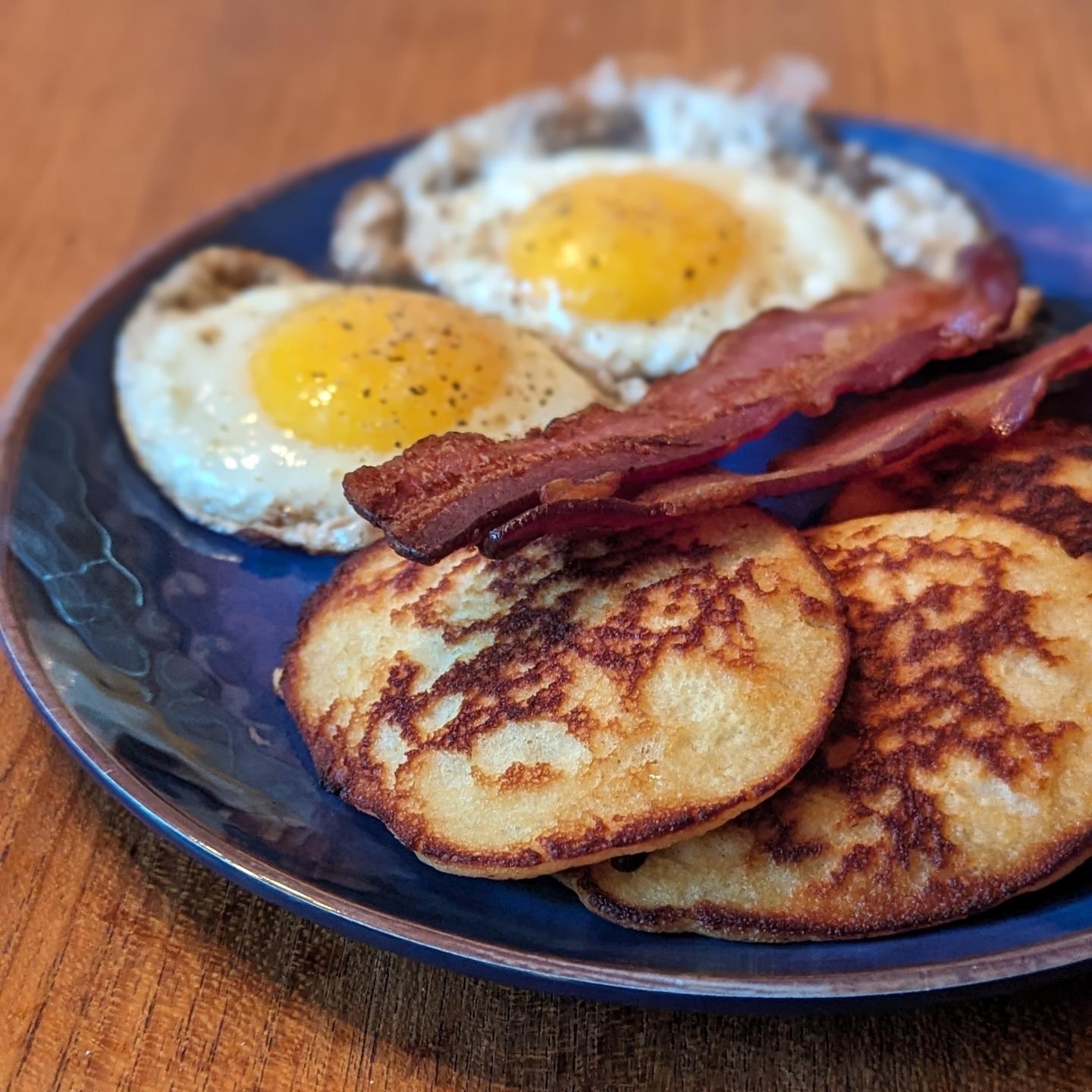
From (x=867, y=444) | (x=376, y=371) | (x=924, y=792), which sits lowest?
(x=924, y=792)

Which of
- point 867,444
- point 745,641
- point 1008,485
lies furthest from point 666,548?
point 1008,485

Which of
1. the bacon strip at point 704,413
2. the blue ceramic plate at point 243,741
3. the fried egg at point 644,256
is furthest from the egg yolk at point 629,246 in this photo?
the blue ceramic plate at point 243,741

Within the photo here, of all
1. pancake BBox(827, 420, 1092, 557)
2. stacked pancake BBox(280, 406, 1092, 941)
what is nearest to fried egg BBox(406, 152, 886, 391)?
pancake BBox(827, 420, 1092, 557)

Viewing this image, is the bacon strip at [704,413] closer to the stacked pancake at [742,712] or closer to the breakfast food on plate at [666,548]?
the breakfast food on plate at [666,548]

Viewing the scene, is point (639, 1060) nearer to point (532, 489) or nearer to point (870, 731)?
point (870, 731)

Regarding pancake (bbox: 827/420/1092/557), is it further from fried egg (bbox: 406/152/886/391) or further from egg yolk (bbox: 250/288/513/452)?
egg yolk (bbox: 250/288/513/452)

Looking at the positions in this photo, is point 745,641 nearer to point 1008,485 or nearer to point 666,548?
point 666,548
